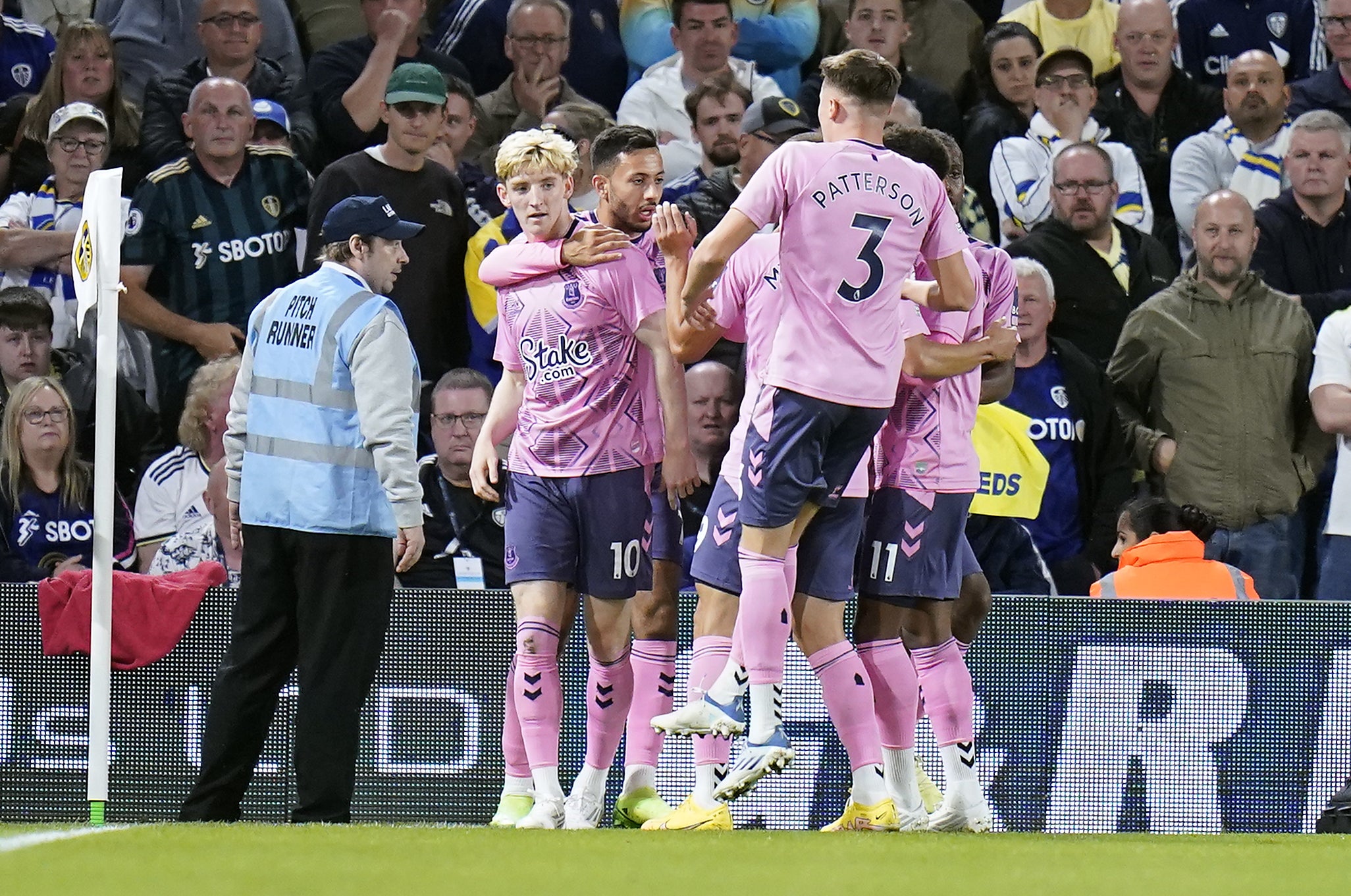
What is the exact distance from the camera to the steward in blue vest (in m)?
7.06

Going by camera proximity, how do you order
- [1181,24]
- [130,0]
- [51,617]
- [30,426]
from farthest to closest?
[1181,24] < [130,0] < [30,426] < [51,617]

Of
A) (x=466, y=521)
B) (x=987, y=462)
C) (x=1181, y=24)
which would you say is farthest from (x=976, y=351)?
(x=1181, y=24)

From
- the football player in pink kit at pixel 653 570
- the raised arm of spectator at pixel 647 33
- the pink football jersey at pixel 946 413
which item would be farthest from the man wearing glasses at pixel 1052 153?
the football player in pink kit at pixel 653 570

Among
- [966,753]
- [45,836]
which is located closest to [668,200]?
[966,753]

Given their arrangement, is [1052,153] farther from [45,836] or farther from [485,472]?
[45,836]

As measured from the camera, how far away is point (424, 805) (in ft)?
27.1

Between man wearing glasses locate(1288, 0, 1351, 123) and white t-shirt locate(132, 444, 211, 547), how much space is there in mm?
6874

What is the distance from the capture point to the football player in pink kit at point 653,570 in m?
7.27

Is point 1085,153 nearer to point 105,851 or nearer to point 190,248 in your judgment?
point 190,248

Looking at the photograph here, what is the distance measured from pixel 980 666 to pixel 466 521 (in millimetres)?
2660

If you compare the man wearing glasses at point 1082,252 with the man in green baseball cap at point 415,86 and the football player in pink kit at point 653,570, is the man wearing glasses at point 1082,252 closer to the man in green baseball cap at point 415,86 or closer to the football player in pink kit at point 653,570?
the man in green baseball cap at point 415,86

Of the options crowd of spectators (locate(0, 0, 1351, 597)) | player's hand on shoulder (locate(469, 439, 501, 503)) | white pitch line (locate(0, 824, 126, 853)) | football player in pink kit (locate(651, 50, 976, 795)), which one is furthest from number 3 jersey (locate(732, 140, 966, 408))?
crowd of spectators (locate(0, 0, 1351, 597))

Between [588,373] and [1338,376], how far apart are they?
15.8ft

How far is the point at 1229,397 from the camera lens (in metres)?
10.4
